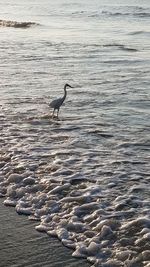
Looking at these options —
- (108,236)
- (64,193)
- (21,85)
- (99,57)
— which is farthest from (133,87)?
(108,236)

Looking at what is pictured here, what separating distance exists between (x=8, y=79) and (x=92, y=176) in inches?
397

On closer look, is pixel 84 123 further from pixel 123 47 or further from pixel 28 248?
pixel 123 47

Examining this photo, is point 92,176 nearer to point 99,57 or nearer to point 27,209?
point 27,209

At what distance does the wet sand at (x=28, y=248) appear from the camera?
235 inches

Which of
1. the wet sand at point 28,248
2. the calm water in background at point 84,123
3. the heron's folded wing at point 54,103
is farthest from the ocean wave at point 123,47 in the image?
the wet sand at point 28,248

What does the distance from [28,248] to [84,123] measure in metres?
6.47

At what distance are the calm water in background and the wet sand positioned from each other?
445 millimetres

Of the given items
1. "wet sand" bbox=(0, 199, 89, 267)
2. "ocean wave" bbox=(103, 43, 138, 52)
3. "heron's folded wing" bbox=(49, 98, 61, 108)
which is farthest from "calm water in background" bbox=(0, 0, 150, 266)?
"wet sand" bbox=(0, 199, 89, 267)

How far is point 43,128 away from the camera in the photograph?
40.4 feet

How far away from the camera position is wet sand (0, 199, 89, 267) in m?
5.96

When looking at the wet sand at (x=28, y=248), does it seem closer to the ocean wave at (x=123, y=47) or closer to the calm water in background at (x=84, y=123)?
the calm water in background at (x=84, y=123)

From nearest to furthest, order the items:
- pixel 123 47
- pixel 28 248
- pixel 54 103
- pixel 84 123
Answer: pixel 28 248 < pixel 84 123 < pixel 54 103 < pixel 123 47

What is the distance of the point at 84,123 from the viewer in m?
12.5

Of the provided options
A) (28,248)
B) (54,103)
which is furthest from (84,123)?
(28,248)
